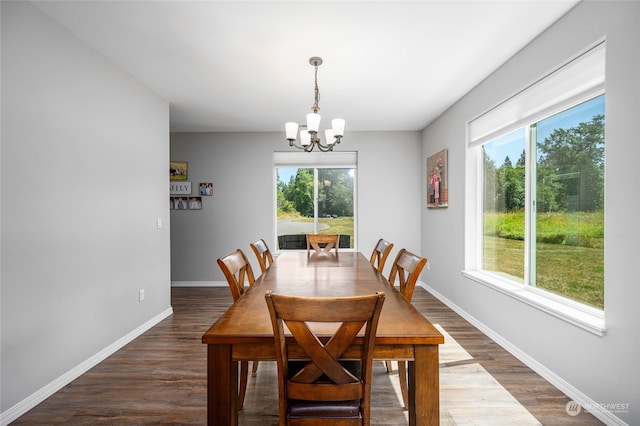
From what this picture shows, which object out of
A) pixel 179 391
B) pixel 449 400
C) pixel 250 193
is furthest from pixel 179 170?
pixel 449 400

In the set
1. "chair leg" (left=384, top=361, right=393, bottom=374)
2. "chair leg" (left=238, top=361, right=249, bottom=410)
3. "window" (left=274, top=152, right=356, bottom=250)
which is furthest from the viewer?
"window" (left=274, top=152, right=356, bottom=250)

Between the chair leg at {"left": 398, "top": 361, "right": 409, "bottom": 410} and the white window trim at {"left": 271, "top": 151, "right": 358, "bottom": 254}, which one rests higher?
the white window trim at {"left": 271, "top": 151, "right": 358, "bottom": 254}

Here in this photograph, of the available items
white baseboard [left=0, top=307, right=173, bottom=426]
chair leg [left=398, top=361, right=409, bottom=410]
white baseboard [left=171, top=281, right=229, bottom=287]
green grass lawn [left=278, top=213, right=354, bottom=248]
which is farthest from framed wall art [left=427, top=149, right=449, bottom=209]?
white baseboard [left=0, top=307, right=173, bottom=426]

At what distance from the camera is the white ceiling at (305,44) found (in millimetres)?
2072

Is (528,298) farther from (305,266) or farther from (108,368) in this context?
(108,368)

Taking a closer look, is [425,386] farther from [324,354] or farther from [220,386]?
[220,386]

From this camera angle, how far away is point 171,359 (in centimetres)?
261

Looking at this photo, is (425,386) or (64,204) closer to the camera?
(425,386)

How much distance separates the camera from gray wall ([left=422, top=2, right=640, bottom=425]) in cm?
165

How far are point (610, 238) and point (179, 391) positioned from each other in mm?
2809

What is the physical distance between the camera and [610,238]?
5.88 feet

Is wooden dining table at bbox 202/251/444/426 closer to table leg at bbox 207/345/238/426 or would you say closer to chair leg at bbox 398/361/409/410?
table leg at bbox 207/345/238/426

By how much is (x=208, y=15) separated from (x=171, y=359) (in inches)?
103

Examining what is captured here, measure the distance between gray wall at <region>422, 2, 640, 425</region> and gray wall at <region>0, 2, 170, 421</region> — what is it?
11.2 feet
